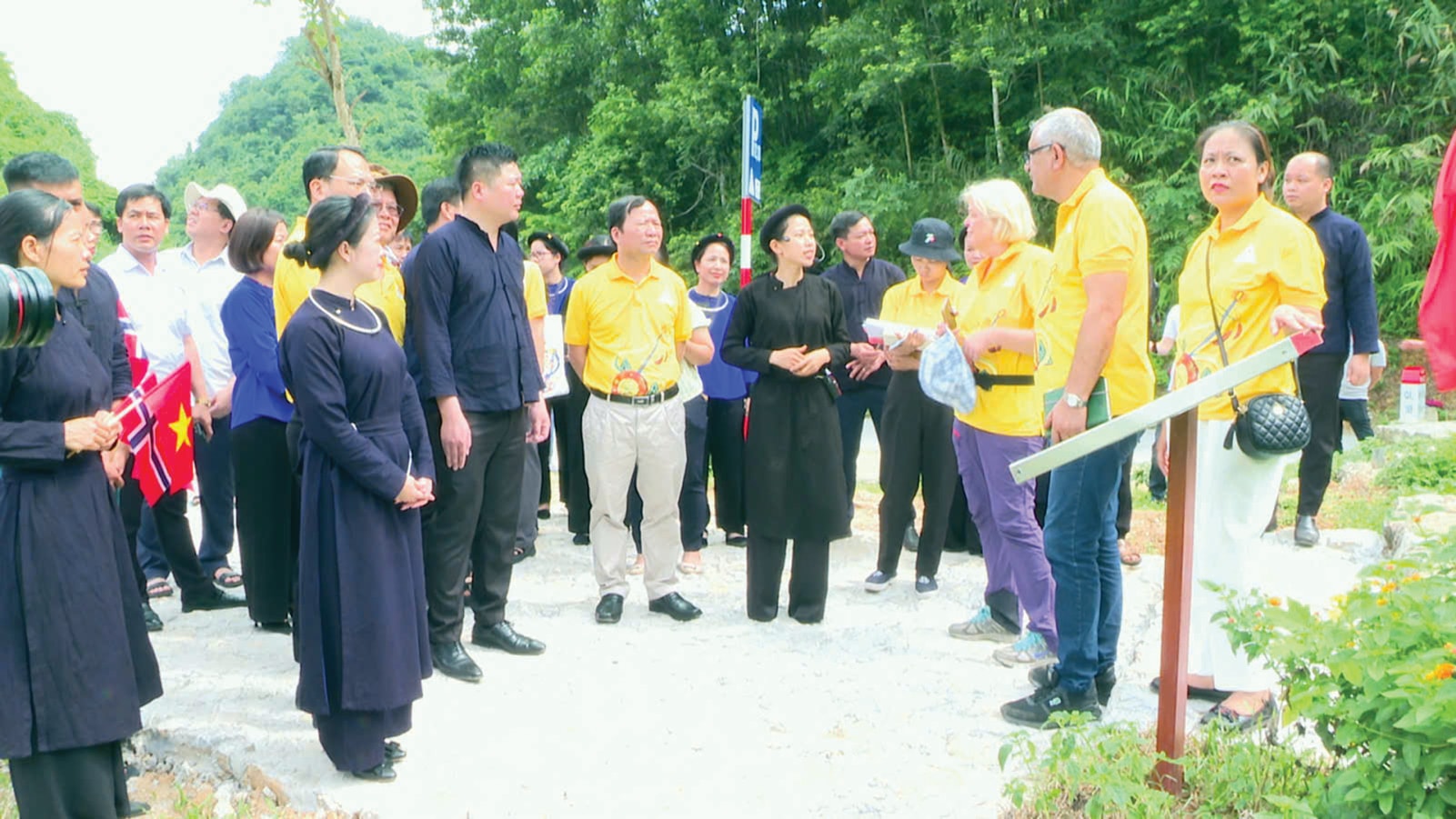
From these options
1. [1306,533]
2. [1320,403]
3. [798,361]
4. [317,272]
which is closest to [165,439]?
[317,272]

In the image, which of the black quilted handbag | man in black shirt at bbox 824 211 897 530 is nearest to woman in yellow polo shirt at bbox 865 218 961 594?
man in black shirt at bbox 824 211 897 530

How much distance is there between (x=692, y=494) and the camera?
688cm

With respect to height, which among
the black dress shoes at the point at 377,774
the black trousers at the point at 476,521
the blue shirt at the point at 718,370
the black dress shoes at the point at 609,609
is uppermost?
the blue shirt at the point at 718,370

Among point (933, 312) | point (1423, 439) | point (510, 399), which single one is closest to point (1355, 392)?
point (1423, 439)

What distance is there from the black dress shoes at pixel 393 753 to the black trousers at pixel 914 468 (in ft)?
9.50

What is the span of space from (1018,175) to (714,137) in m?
6.28

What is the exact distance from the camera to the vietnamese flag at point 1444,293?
278 centimetres

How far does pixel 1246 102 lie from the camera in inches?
629

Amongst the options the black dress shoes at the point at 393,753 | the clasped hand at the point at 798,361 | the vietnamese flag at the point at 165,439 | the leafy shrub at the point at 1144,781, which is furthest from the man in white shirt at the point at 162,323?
the leafy shrub at the point at 1144,781

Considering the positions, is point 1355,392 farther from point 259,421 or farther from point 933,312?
point 259,421

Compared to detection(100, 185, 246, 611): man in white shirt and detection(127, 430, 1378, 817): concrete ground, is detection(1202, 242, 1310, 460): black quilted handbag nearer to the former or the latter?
detection(127, 430, 1378, 817): concrete ground

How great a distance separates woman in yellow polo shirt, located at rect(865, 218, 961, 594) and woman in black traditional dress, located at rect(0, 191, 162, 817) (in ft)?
11.5

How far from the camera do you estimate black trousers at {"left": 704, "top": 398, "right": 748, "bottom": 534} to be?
716cm

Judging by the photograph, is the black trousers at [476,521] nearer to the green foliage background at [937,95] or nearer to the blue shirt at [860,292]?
the blue shirt at [860,292]
